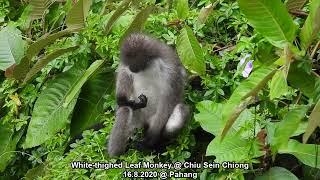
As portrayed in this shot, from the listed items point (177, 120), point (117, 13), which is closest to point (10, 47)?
point (117, 13)

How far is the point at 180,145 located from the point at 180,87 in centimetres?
39

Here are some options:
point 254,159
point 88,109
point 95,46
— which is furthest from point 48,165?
point 254,159

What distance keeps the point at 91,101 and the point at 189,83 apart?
2.70 feet

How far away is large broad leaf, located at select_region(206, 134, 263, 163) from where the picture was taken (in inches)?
120

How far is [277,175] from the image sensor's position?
10.2ft

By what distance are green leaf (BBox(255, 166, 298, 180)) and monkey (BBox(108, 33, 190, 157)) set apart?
0.66 meters

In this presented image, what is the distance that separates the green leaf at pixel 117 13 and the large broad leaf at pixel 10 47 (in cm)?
88

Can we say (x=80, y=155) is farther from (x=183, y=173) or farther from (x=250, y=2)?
(x=250, y=2)

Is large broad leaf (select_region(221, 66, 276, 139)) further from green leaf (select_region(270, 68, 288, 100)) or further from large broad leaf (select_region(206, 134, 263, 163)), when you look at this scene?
large broad leaf (select_region(206, 134, 263, 163))

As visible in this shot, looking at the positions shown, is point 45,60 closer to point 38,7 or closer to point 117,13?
point 117,13

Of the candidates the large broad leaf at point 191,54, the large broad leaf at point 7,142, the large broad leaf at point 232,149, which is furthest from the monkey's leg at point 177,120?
the large broad leaf at point 7,142

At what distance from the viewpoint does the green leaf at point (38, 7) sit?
15.3 ft

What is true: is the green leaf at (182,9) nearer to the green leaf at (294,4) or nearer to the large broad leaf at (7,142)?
the green leaf at (294,4)

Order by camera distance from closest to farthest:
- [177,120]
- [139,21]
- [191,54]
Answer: [191,54]
[177,120]
[139,21]
